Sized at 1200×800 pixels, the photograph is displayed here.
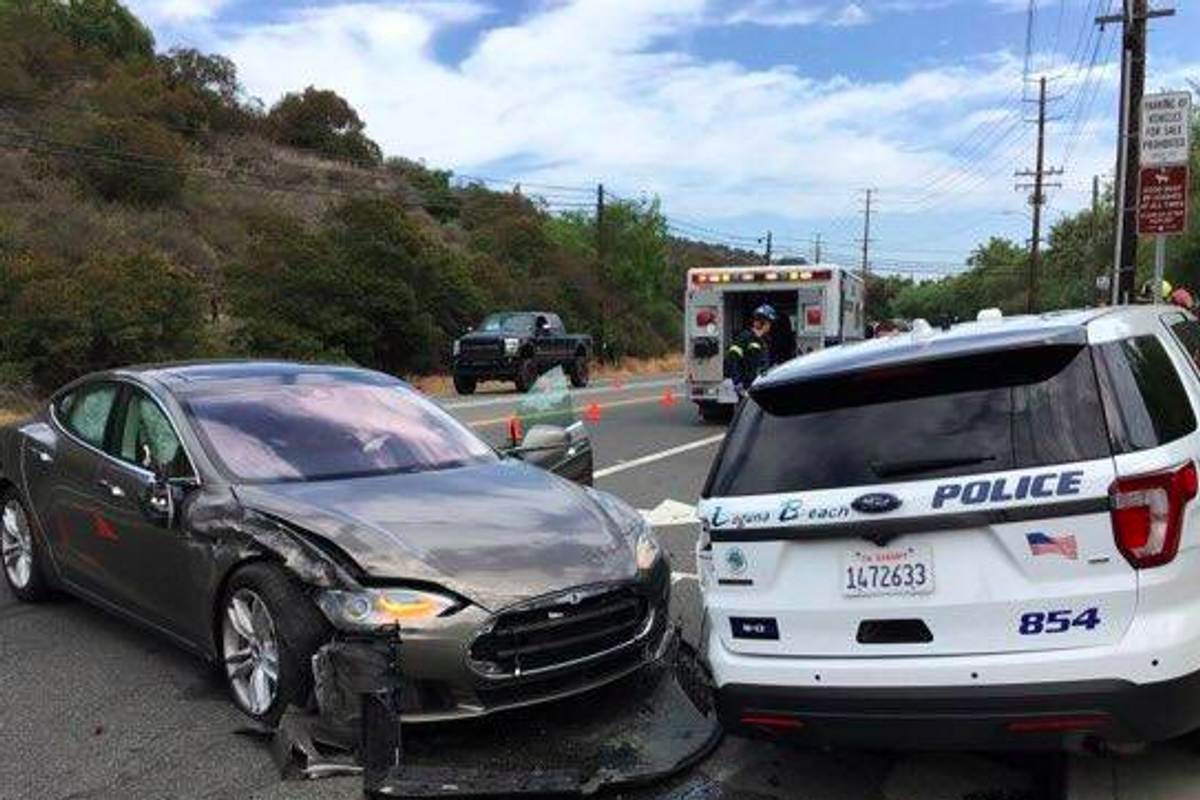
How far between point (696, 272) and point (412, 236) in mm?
20788

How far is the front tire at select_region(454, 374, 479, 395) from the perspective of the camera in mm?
31031

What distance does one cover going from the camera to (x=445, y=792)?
4234 mm

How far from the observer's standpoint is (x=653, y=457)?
14586 millimetres

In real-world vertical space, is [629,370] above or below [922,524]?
below

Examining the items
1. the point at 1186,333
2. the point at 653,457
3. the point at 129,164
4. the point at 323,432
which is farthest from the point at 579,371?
the point at 1186,333

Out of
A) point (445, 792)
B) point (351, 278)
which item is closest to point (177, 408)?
point (445, 792)

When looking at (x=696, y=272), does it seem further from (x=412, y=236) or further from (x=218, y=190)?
(x=218, y=190)

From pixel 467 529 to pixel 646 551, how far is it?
0.82 meters

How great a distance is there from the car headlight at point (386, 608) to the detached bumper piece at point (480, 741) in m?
0.10

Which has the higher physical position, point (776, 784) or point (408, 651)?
point (408, 651)

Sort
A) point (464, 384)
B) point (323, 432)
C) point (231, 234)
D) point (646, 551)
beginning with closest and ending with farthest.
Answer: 1. point (646, 551)
2. point (323, 432)
3. point (464, 384)
4. point (231, 234)

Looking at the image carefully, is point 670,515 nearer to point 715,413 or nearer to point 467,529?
point 467,529

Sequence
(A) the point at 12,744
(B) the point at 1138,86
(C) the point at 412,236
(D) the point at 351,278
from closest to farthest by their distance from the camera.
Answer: (A) the point at 12,744
(B) the point at 1138,86
(D) the point at 351,278
(C) the point at 412,236

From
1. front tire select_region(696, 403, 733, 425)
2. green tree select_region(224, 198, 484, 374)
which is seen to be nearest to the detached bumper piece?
front tire select_region(696, 403, 733, 425)
